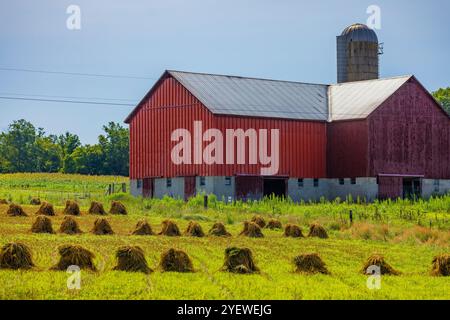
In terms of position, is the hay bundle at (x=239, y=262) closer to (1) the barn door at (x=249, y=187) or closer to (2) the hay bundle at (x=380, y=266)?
(2) the hay bundle at (x=380, y=266)

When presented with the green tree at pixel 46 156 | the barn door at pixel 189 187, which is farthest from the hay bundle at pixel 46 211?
the green tree at pixel 46 156

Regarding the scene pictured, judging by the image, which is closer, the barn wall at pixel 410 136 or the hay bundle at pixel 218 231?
the hay bundle at pixel 218 231

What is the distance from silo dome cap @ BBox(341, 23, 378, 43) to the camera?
77.6 meters

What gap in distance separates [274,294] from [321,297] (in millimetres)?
963

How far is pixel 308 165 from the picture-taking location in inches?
2376

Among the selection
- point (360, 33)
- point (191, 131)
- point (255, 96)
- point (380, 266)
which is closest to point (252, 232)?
point (380, 266)

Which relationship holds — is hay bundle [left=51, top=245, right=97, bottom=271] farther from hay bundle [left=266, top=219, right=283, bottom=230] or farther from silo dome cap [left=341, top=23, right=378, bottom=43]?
silo dome cap [left=341, top=23, right=378, bottom=43]

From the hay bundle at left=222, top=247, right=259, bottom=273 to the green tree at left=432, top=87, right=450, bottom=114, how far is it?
8836 centimetres

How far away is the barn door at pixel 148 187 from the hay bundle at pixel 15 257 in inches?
1526

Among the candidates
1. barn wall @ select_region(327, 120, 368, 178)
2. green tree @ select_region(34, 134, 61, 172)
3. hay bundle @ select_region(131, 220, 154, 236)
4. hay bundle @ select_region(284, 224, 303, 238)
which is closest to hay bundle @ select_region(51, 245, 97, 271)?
hay bundle @ select_region(131, 220, 154, 236)

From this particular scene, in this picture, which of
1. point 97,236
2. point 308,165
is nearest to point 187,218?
point 97,236

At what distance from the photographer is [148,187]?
61562mm

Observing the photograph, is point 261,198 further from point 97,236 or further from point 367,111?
point 97,236

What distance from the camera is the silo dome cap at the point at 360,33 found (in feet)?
255
